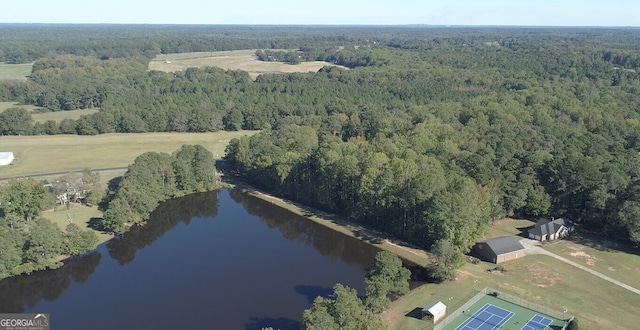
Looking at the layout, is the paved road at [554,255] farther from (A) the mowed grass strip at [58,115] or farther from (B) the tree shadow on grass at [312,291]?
(A) the mowed grass strip at [58,115]

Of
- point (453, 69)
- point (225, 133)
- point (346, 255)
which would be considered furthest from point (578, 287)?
point (453, 69)

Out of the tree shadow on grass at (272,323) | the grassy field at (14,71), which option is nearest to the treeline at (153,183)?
the tree shadow on grass at (272,323)

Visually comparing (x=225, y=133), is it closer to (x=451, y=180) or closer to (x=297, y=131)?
(x=297, y=131)

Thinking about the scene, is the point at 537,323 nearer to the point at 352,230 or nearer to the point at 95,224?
the point at 352,230

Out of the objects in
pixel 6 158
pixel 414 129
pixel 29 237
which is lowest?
pixel 6 158

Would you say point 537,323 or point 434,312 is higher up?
point 434,312

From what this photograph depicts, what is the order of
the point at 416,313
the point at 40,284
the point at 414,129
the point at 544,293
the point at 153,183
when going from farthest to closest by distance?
1. the point at 414,129
2. the point at 153,183
3. the point at 40,284
4. the point at 544,293
5. the point at 416,313

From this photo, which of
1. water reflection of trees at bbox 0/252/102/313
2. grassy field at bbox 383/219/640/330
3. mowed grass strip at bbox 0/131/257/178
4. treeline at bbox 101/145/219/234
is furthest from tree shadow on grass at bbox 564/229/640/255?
mowed grass strip at bbox 0/131/257/178

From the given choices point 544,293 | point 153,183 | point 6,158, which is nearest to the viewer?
point 544,293

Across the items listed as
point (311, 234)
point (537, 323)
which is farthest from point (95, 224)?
point (537, 323)
